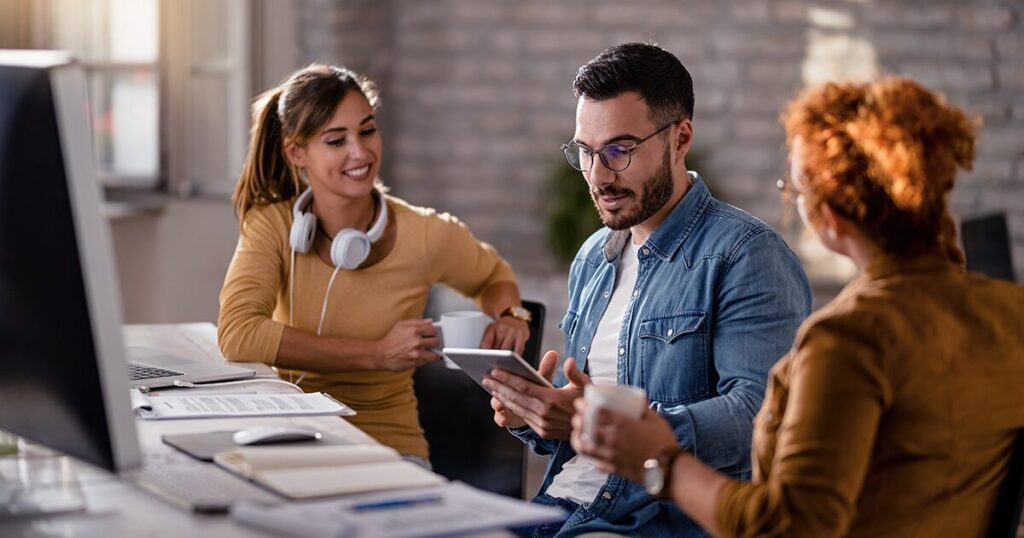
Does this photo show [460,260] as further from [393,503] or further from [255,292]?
[393,503]

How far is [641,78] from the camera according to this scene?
198 cm

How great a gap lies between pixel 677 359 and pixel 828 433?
65 centimetres

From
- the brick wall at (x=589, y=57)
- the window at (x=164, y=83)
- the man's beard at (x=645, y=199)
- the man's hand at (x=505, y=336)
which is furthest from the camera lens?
the window at (x=164, y=83)

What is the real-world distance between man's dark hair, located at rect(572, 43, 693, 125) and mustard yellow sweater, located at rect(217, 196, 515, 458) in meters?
0.63

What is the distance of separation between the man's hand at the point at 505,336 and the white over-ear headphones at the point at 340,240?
289mm

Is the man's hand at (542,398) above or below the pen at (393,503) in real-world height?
below

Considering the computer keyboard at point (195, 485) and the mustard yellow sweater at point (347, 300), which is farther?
the mustard yellow sweater at point (347, 300)

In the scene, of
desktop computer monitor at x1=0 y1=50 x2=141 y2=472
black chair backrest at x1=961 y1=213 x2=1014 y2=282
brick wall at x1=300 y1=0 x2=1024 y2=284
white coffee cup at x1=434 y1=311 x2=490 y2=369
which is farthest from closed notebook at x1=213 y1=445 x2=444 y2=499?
brick wall at x1=300 y1=0 x2=1024 y2=284

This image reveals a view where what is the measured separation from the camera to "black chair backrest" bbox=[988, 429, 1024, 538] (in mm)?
1317

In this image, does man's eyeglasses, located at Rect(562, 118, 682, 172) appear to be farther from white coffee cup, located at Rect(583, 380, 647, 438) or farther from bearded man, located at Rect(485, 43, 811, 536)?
white coffee cup, located at Rect(583, 380, 647, 438)

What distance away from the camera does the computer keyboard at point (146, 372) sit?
2.02 metres

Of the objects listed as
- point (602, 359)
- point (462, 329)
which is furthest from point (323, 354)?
point (602, 359)

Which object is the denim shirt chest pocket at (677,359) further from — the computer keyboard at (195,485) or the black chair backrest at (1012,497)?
the computer keyboard at (195,485)

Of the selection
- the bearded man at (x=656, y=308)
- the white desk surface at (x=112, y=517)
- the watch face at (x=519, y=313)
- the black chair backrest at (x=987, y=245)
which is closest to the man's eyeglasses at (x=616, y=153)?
the bearded man at (x=656, y=308)
